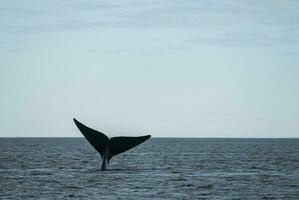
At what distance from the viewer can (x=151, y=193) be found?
3431 centimetres

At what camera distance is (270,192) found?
35531 mm

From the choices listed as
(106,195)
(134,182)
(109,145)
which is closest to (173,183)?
(134,182)

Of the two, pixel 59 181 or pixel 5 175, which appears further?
pixel 5 175

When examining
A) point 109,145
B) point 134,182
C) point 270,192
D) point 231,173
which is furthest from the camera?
point 231,173

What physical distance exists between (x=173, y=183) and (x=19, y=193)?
9471 millimetres

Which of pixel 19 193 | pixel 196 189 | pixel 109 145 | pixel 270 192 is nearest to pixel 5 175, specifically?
pixel 109 145

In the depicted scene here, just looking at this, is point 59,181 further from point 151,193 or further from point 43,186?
point 151,193

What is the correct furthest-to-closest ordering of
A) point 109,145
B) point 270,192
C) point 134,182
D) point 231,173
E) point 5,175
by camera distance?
point 231,173 → point 5,175 → point 109,145 → point 134,182 → point 270,192

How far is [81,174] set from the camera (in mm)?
46438

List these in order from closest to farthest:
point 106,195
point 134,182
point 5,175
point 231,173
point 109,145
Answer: point 106,195, point 134,182, point 109,145, point 5,175, point 231,173

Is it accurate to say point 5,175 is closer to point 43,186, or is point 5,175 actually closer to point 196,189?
point 43,186

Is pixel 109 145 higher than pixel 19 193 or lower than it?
higher

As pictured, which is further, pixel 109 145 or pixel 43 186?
pixel 109 145

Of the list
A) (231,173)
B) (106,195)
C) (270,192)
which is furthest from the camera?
(231,173)
